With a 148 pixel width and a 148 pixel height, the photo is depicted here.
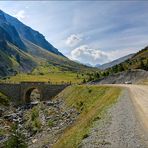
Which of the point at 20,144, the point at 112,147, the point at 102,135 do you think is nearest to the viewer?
the point at 112,147

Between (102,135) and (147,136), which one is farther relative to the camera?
(102,135)

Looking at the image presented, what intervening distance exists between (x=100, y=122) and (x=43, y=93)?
9775 cm

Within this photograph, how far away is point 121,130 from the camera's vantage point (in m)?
32.4

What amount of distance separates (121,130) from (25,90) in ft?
345

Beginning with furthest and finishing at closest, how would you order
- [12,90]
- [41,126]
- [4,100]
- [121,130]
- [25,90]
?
[25,90], [12,90], [4,100], [41,126], [121,130]

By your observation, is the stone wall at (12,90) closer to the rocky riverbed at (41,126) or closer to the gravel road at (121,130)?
the rocky riverbed at (41,126)

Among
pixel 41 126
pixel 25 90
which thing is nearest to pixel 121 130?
pixel 41 126

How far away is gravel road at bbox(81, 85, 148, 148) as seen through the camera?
28562 mm

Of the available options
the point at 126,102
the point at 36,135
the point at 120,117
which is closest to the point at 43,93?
the point at 36,135

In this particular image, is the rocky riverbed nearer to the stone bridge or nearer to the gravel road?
the gravel road

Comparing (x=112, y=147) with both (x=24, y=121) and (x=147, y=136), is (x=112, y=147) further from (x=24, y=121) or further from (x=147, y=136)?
(x=24, y=121)

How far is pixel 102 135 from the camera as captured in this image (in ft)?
104

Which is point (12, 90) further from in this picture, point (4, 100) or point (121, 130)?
point (121, 130)

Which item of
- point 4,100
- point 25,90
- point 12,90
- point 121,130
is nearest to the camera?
point 121,130
